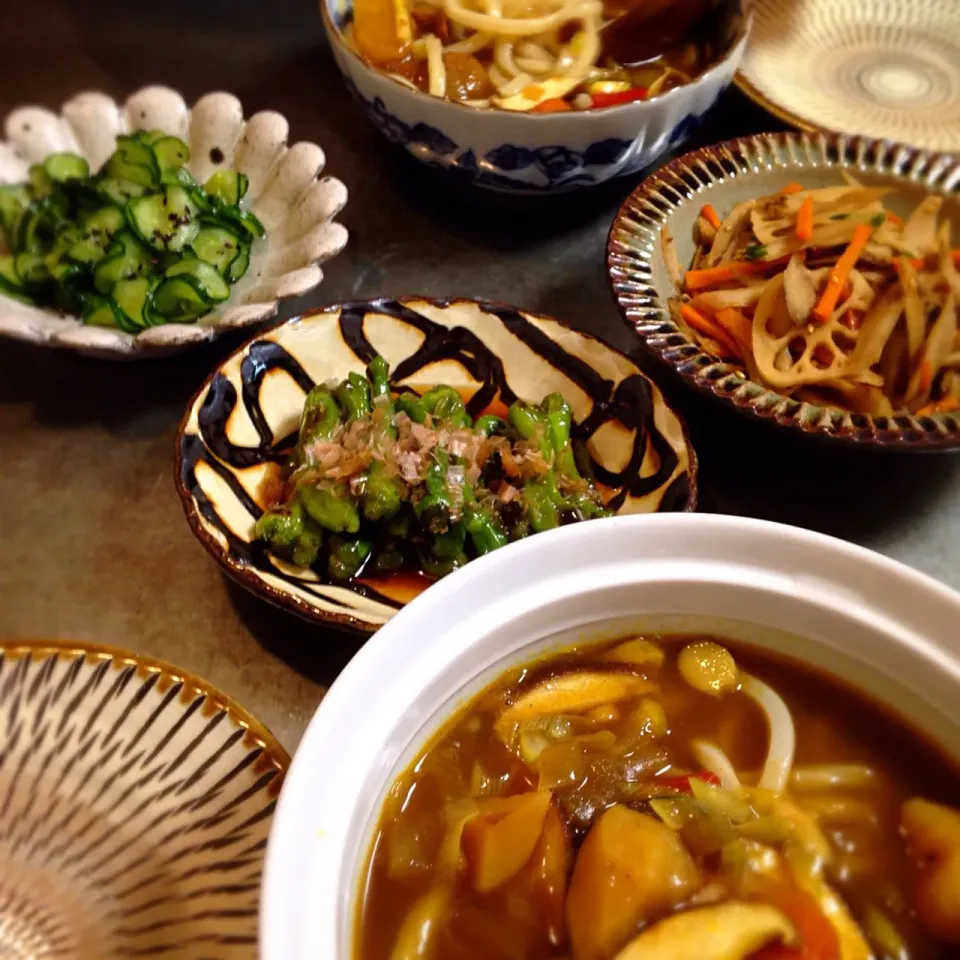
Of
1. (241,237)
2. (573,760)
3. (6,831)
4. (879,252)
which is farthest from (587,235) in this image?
(6,831)

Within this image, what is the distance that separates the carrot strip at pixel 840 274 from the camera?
64.3 inches

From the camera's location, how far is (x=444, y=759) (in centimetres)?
85

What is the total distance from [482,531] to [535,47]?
1.41m

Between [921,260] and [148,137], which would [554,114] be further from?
[148,137]

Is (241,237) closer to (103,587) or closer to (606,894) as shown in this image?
(103,587)

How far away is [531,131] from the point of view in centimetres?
166

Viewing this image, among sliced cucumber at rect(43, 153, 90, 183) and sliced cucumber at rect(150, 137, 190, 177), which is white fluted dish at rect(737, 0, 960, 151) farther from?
sliced cucumber at rect(43, 153, 90, 183)

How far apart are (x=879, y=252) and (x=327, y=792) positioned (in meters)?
1.49

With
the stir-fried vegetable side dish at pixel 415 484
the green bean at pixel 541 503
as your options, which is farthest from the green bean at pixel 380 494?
the green bean at pixel 541 503

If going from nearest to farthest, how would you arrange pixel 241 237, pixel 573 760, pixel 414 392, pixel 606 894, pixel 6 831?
pixel 606 894, pixel 573 760, pixel 6 831, pixel 414 392, pixel 241 237

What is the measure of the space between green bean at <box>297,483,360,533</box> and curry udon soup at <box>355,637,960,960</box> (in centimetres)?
54

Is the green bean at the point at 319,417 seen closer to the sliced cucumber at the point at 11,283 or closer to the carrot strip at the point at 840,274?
the sliced cucumber at the point at 11,283

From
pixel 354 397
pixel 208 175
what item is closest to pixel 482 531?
pixel 354 397

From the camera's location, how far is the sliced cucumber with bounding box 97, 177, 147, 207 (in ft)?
5.87
